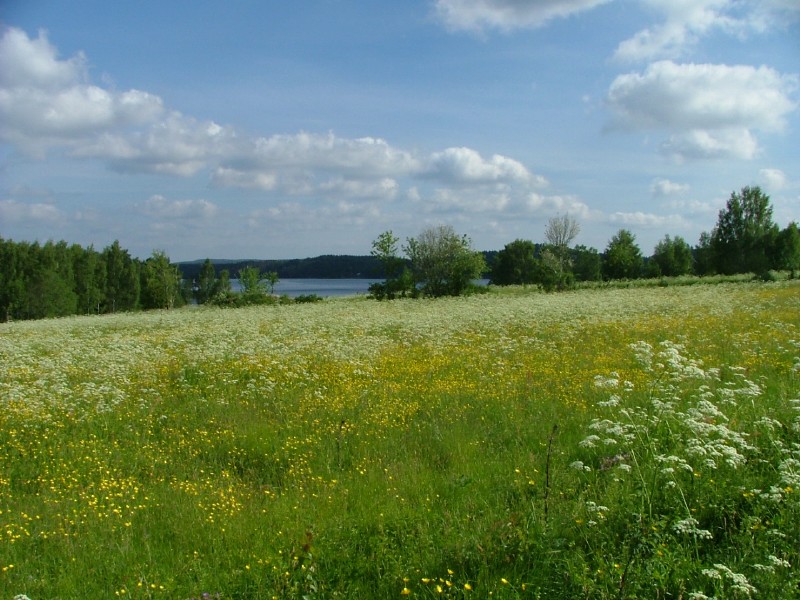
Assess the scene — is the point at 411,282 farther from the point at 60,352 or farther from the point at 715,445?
the point at 715,445

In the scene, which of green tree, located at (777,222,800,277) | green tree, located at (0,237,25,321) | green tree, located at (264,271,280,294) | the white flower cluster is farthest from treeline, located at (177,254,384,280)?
the white flower cluster

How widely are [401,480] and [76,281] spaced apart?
83.4m

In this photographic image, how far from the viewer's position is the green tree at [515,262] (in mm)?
95125

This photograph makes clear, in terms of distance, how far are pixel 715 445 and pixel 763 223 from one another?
7336cm

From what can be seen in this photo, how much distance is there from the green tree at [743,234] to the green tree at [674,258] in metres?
13.4

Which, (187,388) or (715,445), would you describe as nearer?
(715,445)

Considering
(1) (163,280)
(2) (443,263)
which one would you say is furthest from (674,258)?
(1) (163,280)

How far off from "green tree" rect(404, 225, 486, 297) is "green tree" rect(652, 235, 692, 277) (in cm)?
4441

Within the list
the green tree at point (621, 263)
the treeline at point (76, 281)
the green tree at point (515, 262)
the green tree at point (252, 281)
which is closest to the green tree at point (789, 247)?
the green tree at point (621, 263)

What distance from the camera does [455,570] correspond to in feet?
14.5

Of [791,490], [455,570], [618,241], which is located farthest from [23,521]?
[618,241]

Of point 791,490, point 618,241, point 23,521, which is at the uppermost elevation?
point 618,241

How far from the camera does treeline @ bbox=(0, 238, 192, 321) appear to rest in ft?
210

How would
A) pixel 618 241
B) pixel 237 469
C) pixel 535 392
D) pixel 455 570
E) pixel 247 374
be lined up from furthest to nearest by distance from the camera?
1. pixel 618 241
2. pixel 247 374
3. pixel 535 392
4. pixel 237 469
5. pixel 455 570
